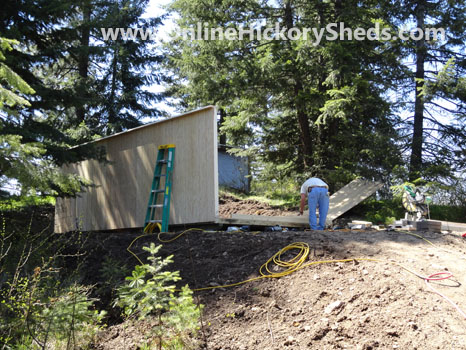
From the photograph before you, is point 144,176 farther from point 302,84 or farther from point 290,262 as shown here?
point 302,84

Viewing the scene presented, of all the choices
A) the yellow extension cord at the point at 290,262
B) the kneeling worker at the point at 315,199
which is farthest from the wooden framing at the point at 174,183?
the yellow extension cord at the point at 290,262

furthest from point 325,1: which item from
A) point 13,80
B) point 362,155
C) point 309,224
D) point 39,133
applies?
point 13,80

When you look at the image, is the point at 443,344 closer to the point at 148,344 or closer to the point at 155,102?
the point at 148,344

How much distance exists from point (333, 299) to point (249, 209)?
8.71 meters


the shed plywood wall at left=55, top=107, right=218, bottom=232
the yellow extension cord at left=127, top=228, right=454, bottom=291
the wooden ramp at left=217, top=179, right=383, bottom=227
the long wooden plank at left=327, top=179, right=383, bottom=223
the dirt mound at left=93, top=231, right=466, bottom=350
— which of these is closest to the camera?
the dirt mound at left=93, top=231, right=466, bottom=350

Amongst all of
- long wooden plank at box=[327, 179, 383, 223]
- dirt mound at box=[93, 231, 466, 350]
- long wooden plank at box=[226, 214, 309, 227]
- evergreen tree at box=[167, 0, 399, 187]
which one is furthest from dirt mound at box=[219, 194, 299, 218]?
dirt mound at box=[93, 231, 466, 350]

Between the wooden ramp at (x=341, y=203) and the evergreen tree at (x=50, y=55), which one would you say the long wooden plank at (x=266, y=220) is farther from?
the evergreen tree at (x=50, y=55)

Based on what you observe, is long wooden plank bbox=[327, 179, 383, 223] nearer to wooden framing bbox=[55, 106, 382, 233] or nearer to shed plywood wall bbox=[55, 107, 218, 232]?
wooden framing bbox=[55, 106, 382, 233]

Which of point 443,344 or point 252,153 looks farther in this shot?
point 252,153

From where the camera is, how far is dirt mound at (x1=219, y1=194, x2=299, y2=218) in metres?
11.8

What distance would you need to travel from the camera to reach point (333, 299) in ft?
12.9

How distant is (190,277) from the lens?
5031mm

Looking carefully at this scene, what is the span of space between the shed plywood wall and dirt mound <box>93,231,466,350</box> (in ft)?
8.33

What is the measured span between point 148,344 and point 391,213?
9.38 m
